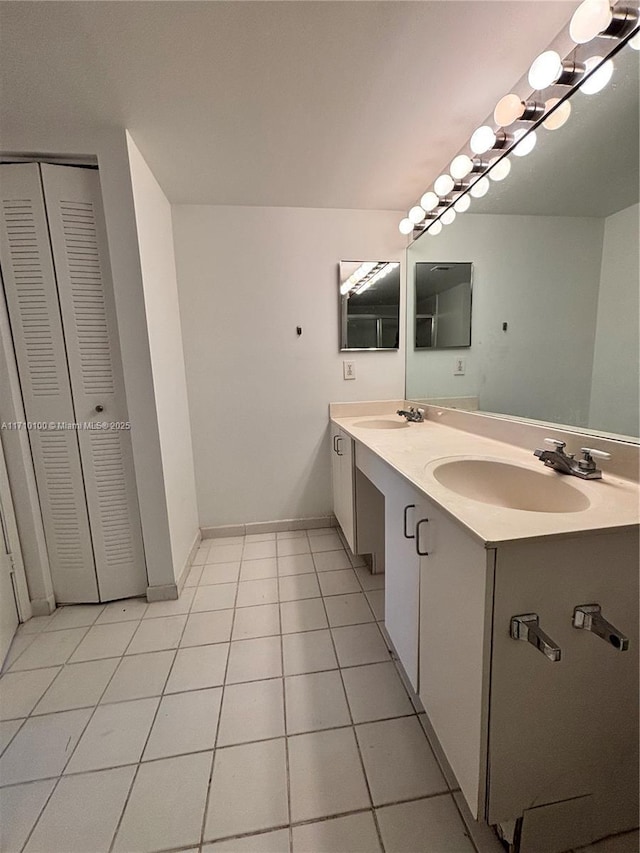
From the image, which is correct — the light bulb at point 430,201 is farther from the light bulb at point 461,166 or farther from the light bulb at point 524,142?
the light bulb at point 524,142

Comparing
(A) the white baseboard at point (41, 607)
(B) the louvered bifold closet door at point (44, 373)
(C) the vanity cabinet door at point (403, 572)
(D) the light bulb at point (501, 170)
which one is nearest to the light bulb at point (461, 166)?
(D) the light bulb at point (501, 170)

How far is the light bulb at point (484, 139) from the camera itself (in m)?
1.22

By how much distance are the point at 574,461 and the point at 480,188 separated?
127 cm

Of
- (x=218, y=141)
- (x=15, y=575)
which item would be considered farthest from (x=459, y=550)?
(x=15, y=575)

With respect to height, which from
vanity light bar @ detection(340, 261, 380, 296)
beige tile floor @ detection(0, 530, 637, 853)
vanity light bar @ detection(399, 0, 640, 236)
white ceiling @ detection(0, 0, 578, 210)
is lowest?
beige tile floor @ detection(0, 530, 637, 853)

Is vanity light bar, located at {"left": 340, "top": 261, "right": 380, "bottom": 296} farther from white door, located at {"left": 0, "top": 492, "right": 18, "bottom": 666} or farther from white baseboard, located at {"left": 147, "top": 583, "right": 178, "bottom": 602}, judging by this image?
white door, located at {"left": 0, "top": 492, "right": 18, "bottom": 666}

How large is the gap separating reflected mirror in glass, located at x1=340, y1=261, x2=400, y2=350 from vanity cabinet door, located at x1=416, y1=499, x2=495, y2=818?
150 centimetres

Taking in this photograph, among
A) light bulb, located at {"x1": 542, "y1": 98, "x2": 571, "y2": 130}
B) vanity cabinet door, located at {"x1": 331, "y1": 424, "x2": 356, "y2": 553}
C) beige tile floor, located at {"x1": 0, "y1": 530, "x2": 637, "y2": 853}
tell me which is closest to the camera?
beige tile floor, located at {"x1": 0, "y1": 530, "x2": 637, "y2": 853}

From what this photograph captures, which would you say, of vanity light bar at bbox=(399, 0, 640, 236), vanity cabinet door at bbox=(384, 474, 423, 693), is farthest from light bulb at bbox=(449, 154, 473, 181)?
vanity cabinet door at bbox=(384, 474, 423, 693)

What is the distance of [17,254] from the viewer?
4.57ft

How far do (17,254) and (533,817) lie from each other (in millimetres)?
2463

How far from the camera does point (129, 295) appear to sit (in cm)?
145

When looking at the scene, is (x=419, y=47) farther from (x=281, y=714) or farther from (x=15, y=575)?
(x=15, y=575)

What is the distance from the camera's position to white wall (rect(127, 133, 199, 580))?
4.91ft
